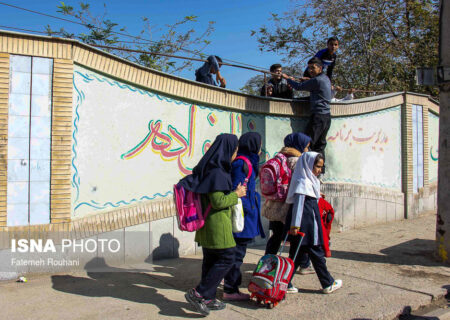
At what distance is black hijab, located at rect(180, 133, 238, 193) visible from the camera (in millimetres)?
3535

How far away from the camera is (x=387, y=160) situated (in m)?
8.65

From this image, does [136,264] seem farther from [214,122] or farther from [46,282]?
[214,122]

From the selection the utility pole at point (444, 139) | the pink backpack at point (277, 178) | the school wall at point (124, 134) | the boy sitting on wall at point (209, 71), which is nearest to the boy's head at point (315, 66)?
the school wall at point (124, 134)

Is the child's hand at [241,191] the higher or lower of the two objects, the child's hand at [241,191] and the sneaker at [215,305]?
the higher

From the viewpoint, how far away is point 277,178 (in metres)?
4.27

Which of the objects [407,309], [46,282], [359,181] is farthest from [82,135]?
[359,181]

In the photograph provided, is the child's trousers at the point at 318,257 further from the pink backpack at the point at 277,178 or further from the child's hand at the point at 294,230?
the pink backpack at the point at 277,178

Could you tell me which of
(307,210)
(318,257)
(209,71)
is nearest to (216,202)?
(307,210)

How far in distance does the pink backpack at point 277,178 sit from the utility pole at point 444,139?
2.55 metres

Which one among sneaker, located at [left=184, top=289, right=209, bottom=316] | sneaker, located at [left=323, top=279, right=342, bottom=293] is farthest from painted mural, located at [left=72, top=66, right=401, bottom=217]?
sneaker, located at [left=323, top=279, right=342, bottom=293]

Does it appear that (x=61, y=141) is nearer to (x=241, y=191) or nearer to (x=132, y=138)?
(x=132, y=138)

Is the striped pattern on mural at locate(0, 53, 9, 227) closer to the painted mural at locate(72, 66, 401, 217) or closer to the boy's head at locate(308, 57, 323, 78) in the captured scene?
the painted mural at locate(72, 66, 401, 217)

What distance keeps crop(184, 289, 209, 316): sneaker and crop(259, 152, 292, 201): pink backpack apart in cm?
129

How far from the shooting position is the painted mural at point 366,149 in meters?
7.59
